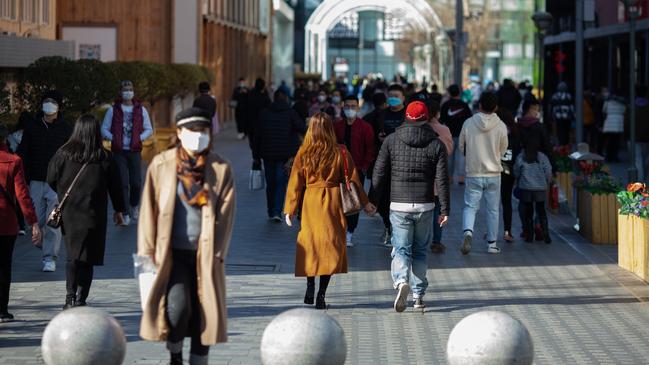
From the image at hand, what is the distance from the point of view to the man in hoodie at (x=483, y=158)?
16.2 meters

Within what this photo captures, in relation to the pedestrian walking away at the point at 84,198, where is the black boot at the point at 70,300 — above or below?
below

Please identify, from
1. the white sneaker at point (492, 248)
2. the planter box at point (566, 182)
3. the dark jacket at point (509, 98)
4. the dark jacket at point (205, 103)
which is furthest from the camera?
the dark jacket at point (509, 98)

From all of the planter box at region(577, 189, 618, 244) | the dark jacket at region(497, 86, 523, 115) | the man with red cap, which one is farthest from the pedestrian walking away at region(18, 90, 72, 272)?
the dark jacket at region(497, 86, 523, 115)

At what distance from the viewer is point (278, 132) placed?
762 inches

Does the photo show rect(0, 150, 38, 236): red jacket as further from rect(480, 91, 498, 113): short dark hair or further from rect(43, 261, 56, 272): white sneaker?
rect(480, 91, 498, 113): short dark hair

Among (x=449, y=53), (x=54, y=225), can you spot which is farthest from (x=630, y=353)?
(x=449, y=53)

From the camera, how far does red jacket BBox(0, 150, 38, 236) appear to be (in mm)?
11297

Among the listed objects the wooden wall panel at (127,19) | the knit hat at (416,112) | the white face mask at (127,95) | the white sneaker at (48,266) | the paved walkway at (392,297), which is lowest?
the paved walkway at (392,297)

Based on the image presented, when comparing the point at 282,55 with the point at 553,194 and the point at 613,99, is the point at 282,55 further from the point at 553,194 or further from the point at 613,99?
the point at 553,194

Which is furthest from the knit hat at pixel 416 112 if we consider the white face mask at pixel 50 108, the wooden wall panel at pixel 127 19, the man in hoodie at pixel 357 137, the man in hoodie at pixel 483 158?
the wooden wall panel at pixel 127 19

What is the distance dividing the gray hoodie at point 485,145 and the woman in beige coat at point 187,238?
819cm

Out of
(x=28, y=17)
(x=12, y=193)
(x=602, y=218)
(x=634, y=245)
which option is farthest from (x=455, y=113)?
(x=12, y=193)

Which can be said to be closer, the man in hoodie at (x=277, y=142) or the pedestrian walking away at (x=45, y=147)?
the pedestrian walking away at (x=45, y=147)

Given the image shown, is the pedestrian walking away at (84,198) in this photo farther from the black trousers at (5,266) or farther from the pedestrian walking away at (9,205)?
the black trousers at (5,266)
